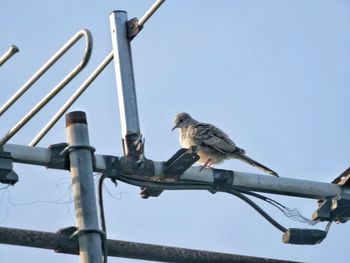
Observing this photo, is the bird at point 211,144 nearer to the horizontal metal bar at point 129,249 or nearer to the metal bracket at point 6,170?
the horizontal metal bar at point 129,249

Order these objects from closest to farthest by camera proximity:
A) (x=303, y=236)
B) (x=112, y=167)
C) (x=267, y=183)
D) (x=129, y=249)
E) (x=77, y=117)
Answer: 1. (x=77, y=117)
2. (x=129, y=249)
3. (x=112, y=167)
4. (x=267, y=183)
5. (x=303, y=236)

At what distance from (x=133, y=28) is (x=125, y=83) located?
17.7 inches

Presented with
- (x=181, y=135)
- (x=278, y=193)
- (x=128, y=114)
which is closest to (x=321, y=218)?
(x=278, y=193)

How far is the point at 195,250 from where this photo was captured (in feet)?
22.1

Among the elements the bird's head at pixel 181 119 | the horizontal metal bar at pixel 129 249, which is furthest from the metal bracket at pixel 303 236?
A: the bird's head at pixel 181 119

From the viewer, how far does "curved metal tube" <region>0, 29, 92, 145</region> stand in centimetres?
609

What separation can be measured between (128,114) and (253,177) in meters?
0.95

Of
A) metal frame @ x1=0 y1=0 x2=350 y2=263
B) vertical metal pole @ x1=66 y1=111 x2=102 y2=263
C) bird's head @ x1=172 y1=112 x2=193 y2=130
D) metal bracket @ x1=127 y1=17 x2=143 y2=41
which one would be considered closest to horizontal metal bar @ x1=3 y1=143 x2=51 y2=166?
metal frame @ x1=0 y1=0 x2=350 y2=263

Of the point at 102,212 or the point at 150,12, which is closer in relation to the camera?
the point at 102,212

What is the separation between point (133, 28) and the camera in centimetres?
790

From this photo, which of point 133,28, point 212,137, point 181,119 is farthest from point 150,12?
point 181,119

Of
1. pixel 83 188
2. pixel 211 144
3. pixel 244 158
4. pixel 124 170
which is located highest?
pixel 211 144

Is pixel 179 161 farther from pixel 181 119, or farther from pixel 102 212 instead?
pixel 181 119

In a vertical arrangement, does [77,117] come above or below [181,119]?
below
